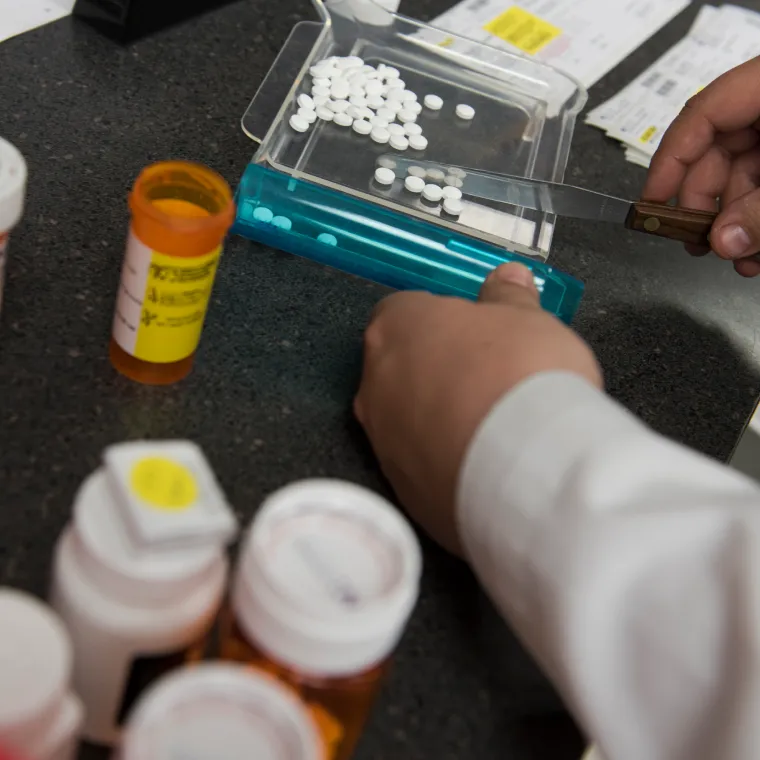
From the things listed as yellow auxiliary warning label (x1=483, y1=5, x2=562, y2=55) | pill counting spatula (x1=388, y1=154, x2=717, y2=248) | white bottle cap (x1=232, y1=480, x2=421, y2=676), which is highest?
white bottle cap (x1=232, y1=480, x2=421, y2=676)

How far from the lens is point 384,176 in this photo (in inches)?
31.3

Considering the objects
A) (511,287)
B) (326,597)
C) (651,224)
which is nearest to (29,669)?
(326,597)

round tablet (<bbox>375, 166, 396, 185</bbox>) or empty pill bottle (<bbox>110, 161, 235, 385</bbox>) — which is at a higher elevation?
empty pill bottle (<bbox>110, 161, 235, 385</bbox>)

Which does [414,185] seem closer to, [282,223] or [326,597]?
[282,223]

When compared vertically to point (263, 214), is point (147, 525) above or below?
above

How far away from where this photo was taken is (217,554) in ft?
1.27

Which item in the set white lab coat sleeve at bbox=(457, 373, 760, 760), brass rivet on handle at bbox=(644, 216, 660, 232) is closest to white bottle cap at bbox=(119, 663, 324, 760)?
white lab coat sleeve at bbox=(457, 373, 760, 760)

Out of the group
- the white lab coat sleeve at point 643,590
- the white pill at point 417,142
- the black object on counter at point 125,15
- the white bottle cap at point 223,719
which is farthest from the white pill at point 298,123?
the white bottle cap at point 223,719

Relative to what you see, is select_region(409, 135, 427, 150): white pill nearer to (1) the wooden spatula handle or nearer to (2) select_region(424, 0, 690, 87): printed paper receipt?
(1) the wooden spatula handle

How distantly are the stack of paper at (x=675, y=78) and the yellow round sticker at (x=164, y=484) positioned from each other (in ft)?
2.62

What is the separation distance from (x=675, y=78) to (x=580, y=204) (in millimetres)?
479

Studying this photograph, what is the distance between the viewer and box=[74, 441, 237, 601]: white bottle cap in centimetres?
36

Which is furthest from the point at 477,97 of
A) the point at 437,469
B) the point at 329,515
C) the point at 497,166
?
the point at 329,515

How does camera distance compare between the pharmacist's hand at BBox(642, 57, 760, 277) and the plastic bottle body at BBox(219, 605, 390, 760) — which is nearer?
the plastic bottle body at BBox(219, 605, 390, 760)
